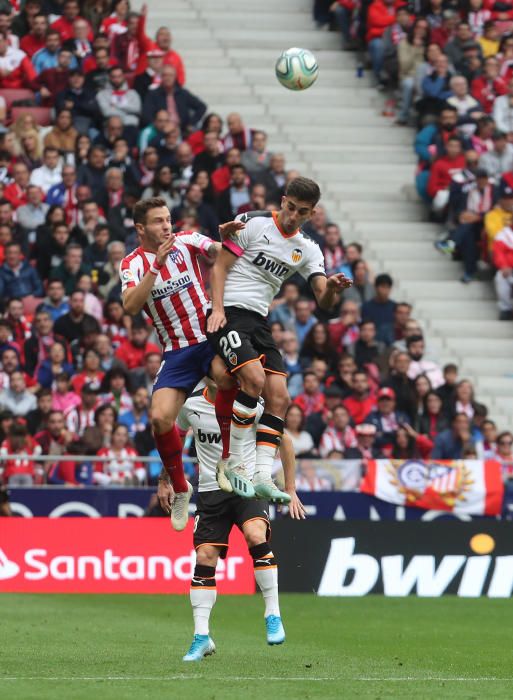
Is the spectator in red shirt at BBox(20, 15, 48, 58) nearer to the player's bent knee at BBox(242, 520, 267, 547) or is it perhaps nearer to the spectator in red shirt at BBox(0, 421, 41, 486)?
the spectator in red shirt at BBox(0, 421, 41, 486)

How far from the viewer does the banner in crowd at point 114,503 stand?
19.0 m

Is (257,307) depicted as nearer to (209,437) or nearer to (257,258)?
(257,258)

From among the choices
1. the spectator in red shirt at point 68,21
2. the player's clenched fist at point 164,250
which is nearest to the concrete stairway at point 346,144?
the spectator in red shirt at point 68,21

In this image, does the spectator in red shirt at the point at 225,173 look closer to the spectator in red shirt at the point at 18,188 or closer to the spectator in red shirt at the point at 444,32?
the spectator in red shirt at the point at 18,188

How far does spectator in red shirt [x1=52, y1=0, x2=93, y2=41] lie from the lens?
25.8m

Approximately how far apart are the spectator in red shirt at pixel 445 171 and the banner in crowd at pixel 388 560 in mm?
8798

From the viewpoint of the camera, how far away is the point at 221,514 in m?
11.8

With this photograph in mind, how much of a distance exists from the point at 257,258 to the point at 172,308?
75 cm

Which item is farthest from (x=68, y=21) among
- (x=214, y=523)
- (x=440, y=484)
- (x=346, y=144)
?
(x=214, y=523)

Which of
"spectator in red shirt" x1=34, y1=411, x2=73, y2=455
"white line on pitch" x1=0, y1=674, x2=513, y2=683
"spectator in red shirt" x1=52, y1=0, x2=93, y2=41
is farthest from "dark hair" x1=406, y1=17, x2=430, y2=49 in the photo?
"white line on pitch" x1=0, y1=674, x2=513, y2=683

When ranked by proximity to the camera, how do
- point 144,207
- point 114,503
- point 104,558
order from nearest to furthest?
point 144,207 → point 104,558 → point 114,503

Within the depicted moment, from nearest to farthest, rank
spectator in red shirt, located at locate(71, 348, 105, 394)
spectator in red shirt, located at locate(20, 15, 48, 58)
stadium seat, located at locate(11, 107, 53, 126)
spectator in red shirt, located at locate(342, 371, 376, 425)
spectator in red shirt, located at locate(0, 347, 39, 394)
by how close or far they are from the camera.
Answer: spectator in red shirt, located at locate(0, 347, 39, 394), spectator in red shirt, located at locate(71, 348, 105, 394), spectator in red shirt, located at locate(342, 371, 376, 425), stadium seat, located at locate(11, 107, 53, 126), spectator in red shirt, located at locate(20, 15, 48, 58)

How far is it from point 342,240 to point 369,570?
7817 mm

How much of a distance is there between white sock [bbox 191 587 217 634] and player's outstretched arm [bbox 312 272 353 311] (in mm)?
2195
